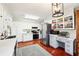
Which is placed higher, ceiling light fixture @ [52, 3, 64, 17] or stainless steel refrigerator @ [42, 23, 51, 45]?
ceiling light fixture @ [52, 3, 64, 17]

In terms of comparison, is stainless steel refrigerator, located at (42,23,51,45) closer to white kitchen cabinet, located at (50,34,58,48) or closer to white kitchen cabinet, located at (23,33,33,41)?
white kitchen cabinet, located at (50,34,58,48)

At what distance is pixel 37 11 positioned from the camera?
1.39 meters

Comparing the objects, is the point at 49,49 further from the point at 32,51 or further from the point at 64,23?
the point at 64,23

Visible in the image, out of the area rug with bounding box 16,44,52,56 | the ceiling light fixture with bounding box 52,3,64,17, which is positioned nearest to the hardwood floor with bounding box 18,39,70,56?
the area rug with bounding box 16,44,52,56

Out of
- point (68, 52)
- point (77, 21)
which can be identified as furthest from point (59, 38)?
point (77, 21)

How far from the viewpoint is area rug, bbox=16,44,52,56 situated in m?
1.38

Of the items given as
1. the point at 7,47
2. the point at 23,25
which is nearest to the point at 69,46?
the point at 23,25

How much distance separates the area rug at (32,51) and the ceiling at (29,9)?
45 centimetres

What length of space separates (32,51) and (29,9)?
0.63 m

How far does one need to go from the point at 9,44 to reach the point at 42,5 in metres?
0.77

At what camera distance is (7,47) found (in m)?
1.38

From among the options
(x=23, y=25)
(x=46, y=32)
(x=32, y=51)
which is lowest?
(x=32, y=51)

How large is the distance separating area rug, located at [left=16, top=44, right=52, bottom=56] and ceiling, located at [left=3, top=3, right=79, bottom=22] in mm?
451

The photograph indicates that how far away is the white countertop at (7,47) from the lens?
1.31 meters
